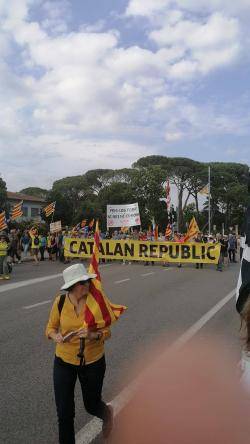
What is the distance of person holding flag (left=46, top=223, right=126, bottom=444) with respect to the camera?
3553 mm

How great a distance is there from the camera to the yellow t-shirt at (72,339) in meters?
3.57

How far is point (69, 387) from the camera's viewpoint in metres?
3.56

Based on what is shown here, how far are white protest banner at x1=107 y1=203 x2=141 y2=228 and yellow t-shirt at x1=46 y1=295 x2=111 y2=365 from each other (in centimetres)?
2487

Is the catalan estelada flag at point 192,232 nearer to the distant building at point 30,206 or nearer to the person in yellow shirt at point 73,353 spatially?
the person in yellow shirt at point 73,353

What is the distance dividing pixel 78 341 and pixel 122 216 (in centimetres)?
2546

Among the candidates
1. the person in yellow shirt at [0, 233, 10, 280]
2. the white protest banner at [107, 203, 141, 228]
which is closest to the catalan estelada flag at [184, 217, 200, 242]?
the white protest banner at [107, 203, 141, 228]

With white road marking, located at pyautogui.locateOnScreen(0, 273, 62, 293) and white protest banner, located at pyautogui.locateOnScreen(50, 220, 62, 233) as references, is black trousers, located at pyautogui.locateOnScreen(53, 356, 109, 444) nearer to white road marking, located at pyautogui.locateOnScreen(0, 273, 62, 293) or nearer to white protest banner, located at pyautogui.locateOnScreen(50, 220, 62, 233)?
white road marking, located at pyautogui.locateOnScreen(0, 273, 62, 293)

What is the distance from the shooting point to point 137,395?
4879mm

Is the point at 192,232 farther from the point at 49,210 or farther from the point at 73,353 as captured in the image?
the point at 73,353

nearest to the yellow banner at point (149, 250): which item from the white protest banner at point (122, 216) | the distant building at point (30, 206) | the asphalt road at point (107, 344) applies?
the white protest banner at point (122, 216)

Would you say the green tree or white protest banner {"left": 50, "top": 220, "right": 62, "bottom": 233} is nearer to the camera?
white protest banner {"left": 50, "top": 220, "right": 62, "bottom": 233}

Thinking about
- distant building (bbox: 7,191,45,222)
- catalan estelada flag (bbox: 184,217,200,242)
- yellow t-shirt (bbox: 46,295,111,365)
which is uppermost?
distant building (bbox: 7,191,45,222)

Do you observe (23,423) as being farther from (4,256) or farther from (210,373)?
(4,256)

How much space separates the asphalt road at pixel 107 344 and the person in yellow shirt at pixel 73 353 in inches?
19.0
